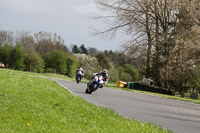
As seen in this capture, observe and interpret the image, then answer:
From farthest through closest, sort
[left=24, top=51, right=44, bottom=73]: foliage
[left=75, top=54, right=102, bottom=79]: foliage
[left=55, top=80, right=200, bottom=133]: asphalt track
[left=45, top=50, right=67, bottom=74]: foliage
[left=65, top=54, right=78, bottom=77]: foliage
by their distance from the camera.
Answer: [left=75, top=54, right=102, bottom=79]: foliage < [left=65, top=54, right=78, bottom=77]: foliage < [left=45, top=50, right=67, bottom=74]: foliage < [left=24, top=51, right=44, bottom=73]: foliage < [left=55, top=80, right=200, bottom=133]: asphalt track

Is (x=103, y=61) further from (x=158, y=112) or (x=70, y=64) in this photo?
(x=158, y=112)

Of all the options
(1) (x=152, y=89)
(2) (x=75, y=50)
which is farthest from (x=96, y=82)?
(2) (x=75, y=50)

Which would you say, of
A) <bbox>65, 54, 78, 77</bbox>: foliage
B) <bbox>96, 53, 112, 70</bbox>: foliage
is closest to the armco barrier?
<bbox>65, 54, 78, 77</bbox>: foliage

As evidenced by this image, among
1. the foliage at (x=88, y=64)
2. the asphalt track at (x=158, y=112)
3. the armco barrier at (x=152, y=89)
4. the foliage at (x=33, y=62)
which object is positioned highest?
the foliage at (x=88, y=64)

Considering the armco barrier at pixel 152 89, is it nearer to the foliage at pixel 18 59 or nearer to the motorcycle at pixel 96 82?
the motorcycle at pixel 96 82

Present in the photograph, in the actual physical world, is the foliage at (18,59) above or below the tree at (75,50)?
below

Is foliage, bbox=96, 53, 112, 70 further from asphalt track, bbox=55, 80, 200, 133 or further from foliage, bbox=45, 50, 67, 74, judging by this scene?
asphalt track, bbox=55, 80, 200, 133

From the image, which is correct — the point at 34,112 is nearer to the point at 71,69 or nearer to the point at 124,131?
the point at 124,131

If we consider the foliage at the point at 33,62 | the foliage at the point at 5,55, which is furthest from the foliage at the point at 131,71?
the foliage at the point at 5,55

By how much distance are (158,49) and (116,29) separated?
208 inches

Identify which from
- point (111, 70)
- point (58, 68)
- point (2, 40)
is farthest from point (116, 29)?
point (111, 70)

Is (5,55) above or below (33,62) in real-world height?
above

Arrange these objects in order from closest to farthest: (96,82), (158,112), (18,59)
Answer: (158,112) < (96,82) < (18,59)

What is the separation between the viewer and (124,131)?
271 inches
